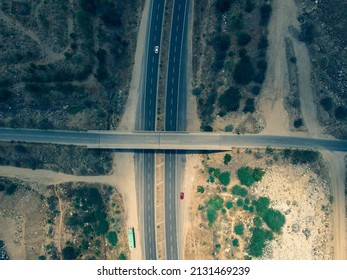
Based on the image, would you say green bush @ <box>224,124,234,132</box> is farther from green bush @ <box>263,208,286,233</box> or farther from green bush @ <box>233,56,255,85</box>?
green bush @ <box>263,208,286,233</box>

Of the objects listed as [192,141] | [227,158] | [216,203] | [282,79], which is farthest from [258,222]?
[282,79]

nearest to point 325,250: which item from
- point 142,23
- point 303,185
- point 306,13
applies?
point 303,185

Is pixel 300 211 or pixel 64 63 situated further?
pixel 64 63

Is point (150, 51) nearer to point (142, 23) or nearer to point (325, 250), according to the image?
point (142, 23)

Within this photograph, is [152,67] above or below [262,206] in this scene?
above

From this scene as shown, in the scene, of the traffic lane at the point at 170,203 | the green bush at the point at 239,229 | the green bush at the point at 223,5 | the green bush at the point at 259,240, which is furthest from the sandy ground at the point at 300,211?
the green bush at the point at 223,5

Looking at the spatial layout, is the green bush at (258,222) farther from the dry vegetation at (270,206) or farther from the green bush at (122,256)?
the green bush at (122,256)

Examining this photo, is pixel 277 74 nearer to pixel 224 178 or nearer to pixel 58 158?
pixel 224 178

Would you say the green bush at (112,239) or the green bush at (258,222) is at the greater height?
the green bush at (258,222)
